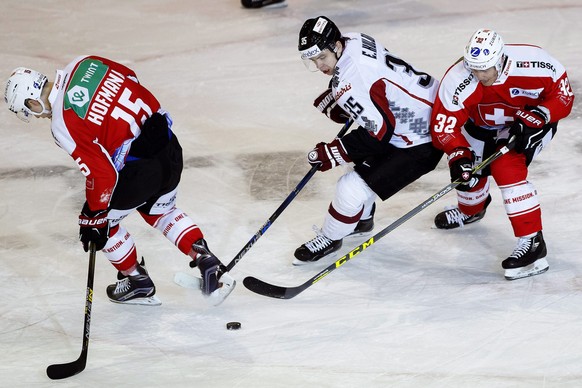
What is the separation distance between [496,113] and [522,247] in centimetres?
56

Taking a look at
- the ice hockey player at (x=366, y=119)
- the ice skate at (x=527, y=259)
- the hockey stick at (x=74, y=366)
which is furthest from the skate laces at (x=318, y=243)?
the hockey stick at (x=74, y=366)

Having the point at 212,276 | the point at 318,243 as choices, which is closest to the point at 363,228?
the point at 318,243

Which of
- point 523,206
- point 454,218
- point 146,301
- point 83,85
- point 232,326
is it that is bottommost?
point 146,301

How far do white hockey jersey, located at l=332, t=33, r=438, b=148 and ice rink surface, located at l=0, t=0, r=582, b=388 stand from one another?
0.60 m

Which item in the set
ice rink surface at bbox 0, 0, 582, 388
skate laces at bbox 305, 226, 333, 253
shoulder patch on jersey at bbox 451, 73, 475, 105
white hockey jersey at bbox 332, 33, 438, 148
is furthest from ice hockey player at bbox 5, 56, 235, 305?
shoulder patch on jersey at bbox 451, 73, 475, 105

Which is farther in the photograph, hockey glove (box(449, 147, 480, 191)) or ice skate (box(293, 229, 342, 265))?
ice skate (box(293, 229, 342, 265))

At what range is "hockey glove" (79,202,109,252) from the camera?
3531mm

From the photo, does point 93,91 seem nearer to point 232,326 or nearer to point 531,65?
point 232,326

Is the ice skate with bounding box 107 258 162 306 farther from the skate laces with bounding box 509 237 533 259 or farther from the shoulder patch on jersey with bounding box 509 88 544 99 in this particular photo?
the shoulder patch on jersey with bounding box 509 88 544 99

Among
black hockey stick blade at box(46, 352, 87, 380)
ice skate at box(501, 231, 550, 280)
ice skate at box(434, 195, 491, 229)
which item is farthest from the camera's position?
ice skate at box(434, 195, 491, 229)

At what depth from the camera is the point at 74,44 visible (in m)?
6.88

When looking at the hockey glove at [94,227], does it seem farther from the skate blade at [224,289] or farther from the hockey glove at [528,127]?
the hockey glove at [528,127]

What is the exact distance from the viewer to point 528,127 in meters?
3.79

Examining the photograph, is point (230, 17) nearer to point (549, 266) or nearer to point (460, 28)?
point (460, 28)
